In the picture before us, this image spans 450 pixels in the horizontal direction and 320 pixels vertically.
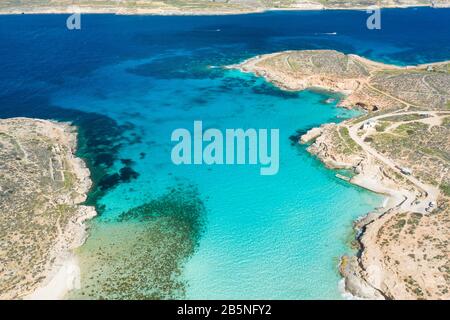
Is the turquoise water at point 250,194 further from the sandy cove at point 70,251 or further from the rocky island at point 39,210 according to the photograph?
the rocky island at point 39,210

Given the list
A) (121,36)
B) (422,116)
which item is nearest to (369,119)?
(422,116)

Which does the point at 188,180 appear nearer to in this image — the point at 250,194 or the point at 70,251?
the point at 250,194

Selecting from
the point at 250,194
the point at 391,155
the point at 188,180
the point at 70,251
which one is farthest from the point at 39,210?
the point at 391,155

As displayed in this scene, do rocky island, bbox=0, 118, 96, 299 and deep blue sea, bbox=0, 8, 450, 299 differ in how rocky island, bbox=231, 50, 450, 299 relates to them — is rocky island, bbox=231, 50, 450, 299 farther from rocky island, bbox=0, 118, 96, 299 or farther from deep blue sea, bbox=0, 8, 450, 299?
rocky island, bbox=0, 118, 96, 299

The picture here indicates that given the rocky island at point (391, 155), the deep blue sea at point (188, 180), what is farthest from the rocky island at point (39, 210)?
the rocky island at point (391, 155)

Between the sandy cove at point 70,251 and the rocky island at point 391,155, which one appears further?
the rocky island at point 391,155

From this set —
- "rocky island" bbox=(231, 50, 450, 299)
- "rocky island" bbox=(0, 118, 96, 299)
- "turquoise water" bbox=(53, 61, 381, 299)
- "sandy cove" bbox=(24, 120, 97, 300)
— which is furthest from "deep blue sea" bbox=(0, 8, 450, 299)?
"rocky island" bbox=(231, 50, 450, 299)
